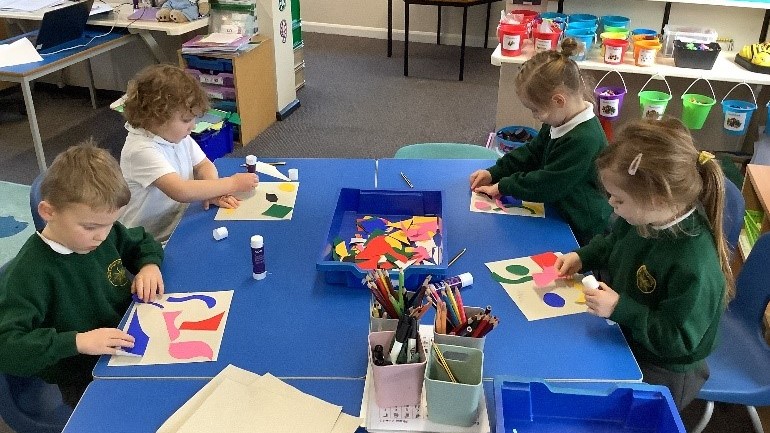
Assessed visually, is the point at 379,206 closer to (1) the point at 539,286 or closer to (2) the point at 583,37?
(1) the point at 539,286

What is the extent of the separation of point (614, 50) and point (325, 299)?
2.27 metres

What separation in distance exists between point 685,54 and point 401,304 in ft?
8.47

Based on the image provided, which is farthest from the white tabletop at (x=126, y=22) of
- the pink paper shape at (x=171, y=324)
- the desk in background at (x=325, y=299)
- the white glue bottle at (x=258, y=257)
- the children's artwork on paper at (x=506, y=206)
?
the pink paper shape at (x=171, y=324)

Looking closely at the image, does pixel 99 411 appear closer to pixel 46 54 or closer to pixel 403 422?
pixel 403 422

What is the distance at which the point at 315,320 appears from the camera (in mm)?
1448

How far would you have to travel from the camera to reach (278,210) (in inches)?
75.2

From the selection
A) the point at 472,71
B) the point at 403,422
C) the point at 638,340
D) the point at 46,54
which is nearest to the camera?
the point at 403,422

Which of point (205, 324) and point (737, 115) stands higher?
point (205, 324)

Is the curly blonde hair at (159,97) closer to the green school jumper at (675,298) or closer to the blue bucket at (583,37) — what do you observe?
the green school jumper at (675,298)

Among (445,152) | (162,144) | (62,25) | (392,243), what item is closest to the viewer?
(392,243)

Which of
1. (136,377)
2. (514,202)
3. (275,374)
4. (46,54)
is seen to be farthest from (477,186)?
(46,54)

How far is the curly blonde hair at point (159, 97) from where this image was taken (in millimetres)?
1930

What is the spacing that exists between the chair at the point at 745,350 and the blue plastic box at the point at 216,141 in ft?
8.75

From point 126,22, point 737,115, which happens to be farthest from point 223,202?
point 737,115
